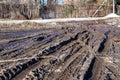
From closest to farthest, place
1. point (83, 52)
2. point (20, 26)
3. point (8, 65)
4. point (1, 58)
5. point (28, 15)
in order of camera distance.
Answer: point (8, 65), point (1, 58), point (83, 52), point (20, 26), point (28, 15)

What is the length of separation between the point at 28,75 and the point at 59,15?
20.9m

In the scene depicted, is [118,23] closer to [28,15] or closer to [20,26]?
[20,26]

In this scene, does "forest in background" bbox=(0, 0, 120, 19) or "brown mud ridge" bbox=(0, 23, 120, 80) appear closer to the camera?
"brown mud ridge" bbox=(0, 23, 120, 80)

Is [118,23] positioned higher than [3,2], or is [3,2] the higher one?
[3,2]

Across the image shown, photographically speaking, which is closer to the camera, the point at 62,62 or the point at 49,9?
the point at 62,62

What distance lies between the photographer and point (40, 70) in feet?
20.5

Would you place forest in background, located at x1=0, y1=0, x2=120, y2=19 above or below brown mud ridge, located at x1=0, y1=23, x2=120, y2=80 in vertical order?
Result: above

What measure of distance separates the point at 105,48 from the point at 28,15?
17.1 meters

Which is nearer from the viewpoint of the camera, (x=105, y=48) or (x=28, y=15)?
(x=105, y=48)

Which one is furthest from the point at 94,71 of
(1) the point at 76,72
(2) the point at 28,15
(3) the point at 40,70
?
(2) the point at 28,15

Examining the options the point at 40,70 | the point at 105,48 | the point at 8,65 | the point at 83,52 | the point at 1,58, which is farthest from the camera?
the point at 105,48

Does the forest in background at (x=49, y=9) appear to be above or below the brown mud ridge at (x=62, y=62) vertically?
above

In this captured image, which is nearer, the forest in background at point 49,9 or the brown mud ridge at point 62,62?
the brown mud ridge at point 62,62

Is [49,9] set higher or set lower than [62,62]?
higher
